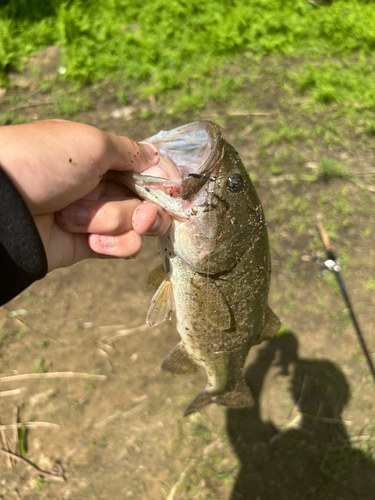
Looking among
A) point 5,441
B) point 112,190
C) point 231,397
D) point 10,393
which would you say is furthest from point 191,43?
point 5,441

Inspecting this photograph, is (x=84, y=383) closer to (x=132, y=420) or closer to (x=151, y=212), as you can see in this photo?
(x=132, y=420)

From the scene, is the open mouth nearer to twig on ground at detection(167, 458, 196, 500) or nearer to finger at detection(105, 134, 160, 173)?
finger at detection(105, 134, 160, 173)

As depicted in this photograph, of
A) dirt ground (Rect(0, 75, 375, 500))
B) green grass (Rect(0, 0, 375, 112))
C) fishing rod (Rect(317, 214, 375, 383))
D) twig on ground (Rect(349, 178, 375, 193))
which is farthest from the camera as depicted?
green grass (Rect(0, 0, 375, 112))

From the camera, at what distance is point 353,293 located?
4.38 m

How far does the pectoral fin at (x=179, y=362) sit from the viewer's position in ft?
8.58

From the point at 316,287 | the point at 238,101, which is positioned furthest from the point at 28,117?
the point at 316,287

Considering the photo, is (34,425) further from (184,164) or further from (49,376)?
(184,164)

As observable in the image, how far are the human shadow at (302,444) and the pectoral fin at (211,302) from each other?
6.92 feet

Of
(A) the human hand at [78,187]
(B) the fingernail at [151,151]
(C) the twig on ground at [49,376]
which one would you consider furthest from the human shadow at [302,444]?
(B) the fingernail at [151,151]

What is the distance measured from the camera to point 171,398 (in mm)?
3912

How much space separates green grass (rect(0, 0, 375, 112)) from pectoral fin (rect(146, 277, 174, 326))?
3.54 m

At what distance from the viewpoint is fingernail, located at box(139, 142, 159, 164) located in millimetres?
1893

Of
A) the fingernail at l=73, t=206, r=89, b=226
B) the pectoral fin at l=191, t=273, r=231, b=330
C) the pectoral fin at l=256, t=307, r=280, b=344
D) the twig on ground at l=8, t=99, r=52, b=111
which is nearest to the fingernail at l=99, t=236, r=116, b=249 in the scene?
the fingernail at l=73, t=206, r=89, b=226

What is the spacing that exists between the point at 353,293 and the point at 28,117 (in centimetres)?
461
